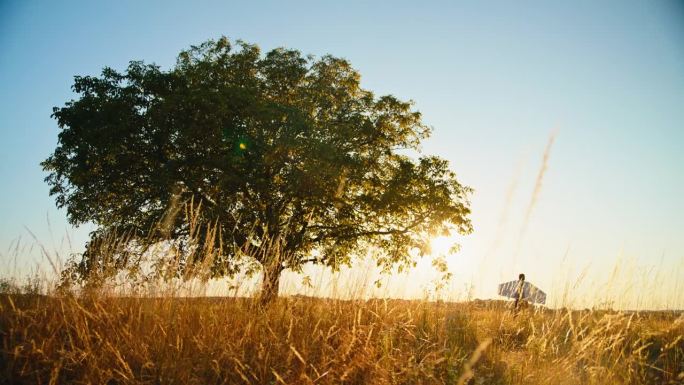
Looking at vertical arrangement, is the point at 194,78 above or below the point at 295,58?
below

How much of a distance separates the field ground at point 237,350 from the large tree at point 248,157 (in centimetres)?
626

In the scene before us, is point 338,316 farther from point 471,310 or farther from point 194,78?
point 194,78

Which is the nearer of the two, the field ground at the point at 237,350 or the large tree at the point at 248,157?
the field ground at the point at 237,350

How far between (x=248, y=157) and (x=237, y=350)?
343 inches

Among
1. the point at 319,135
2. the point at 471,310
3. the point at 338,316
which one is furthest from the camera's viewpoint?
the point at 319,135

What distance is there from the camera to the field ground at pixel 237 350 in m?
2.88

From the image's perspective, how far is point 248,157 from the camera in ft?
37.4

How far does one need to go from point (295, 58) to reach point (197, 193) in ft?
19.2

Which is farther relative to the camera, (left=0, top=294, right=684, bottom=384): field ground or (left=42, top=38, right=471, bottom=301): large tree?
(left=42, top=38, right=471, bottom=301): large tree

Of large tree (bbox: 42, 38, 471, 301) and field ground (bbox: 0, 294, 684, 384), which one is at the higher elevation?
large tree (bbox: 42, 38, 471, 301)

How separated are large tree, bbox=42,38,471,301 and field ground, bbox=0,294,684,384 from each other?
246 inches

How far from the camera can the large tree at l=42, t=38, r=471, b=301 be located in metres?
11.1

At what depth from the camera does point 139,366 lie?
3018mm

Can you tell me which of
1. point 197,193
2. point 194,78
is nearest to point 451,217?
point 197,193
